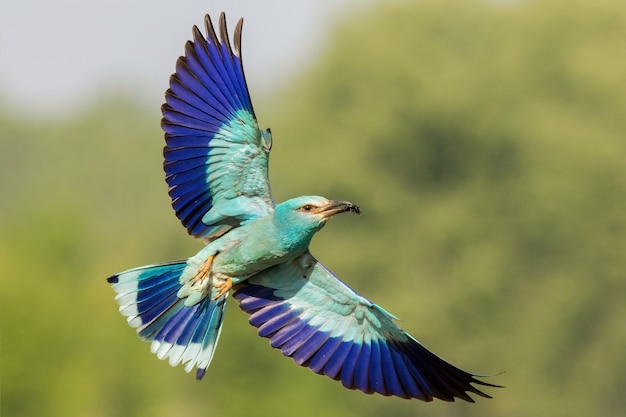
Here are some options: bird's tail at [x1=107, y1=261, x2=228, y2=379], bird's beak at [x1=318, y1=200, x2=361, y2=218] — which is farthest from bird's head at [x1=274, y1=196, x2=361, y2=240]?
bird's tail at [x1=107, y1=261, x2=228, y2=379]

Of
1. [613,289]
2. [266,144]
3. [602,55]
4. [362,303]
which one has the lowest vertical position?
[613,289]

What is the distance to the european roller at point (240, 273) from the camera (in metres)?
9.04

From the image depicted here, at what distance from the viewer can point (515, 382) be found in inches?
1321

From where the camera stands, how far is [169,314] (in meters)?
9.37

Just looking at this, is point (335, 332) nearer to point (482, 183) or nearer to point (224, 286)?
point (224, 286)

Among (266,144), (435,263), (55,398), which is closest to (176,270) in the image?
(266,144)

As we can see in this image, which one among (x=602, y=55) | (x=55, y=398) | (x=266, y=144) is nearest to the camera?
(x=266, y=144)

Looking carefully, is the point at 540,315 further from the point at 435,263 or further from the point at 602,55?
the point at 602,55

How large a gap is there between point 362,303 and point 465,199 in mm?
24409

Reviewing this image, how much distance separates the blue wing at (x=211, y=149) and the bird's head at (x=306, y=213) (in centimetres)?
42

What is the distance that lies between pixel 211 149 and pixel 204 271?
0.92 meters

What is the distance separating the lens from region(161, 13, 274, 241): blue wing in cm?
909

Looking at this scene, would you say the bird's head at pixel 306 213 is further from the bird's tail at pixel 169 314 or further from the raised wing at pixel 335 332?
the bird's tail at pixel 169 314

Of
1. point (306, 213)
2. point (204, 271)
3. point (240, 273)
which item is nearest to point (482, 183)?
point (240, 273)
